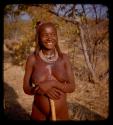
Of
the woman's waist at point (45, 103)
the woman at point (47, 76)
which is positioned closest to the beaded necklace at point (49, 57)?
the woman at point (47, 76)

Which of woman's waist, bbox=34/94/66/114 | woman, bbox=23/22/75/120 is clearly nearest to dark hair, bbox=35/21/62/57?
woman, bbox=23/22/75/120

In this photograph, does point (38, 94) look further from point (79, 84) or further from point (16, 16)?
point (16, 16)

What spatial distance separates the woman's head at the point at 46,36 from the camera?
6.56 feet

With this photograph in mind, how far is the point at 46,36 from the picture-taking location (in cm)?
200

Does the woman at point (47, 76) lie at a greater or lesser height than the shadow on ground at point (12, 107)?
greater

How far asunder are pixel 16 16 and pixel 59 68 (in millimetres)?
342

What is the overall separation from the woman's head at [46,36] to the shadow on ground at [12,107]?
0.28 meters

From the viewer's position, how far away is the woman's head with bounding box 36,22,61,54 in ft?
6.56

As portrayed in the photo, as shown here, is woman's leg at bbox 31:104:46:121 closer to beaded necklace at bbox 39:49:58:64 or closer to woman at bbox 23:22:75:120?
woman at bbox 23:22:75:120

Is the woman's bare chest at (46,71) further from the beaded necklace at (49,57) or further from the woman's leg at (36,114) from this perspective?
the woman's leg at (36,114)

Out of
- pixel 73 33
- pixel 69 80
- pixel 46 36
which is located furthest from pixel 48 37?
pixel 69 80

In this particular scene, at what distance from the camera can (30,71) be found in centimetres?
202

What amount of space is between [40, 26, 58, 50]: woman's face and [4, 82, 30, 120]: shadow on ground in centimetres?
29

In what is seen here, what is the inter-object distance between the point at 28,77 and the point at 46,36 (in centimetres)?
23
